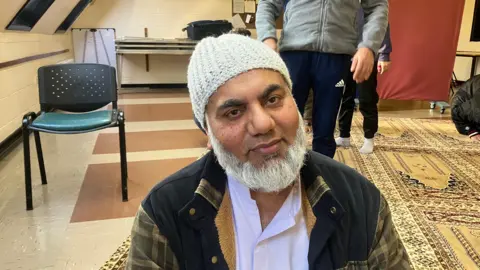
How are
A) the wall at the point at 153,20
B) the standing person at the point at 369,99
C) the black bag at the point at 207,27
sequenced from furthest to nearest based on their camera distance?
the wall at the point at 153,20, the black bag at the point at 207,27, the standing person at the point at 369,99

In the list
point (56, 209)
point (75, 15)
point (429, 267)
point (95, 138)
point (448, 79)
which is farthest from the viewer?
point (75, 15)

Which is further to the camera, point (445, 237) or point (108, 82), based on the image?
point (108, 82)

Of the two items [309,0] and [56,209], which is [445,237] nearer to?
[309,0]

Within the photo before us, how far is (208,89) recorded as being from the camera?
0.82 m

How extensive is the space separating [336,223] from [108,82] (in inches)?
84.2

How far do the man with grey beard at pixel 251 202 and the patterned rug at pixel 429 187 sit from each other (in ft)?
3.20

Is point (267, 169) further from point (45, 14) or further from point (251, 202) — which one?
point (45, 14)

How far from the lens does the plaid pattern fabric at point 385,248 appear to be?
0.83 metres

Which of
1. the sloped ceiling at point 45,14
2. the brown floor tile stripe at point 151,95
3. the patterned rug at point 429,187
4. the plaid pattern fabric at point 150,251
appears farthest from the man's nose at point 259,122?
the brown floor tile stripe at point 151,95

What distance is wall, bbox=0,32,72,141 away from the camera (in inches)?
128

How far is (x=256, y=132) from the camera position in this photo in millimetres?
780

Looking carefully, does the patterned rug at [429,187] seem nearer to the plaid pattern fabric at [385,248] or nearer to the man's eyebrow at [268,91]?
the plaid pattern fabric at [385,248]

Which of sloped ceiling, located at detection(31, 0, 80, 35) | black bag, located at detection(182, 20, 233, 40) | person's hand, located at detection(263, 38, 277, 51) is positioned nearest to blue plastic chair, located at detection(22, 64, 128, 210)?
person's hand, located at detection(263, 38, 277, 51)

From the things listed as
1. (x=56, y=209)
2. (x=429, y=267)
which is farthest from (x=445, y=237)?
(x=56, y=209)
